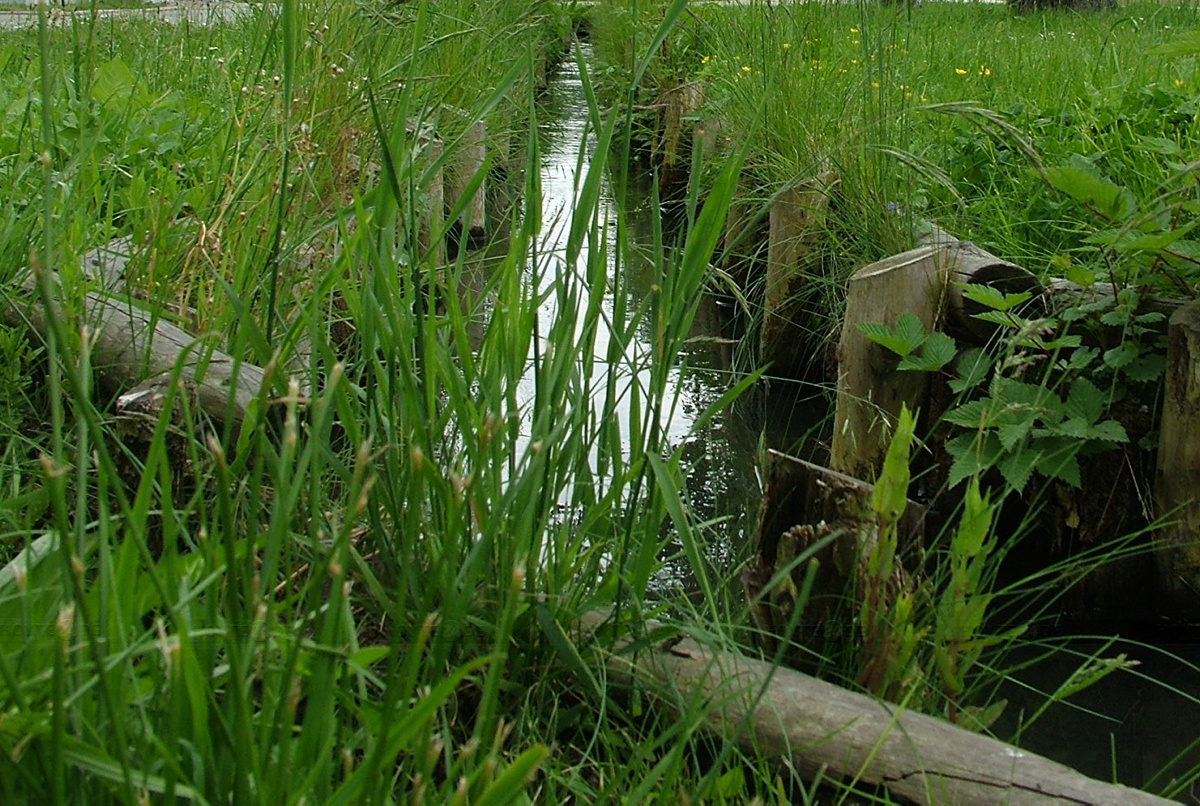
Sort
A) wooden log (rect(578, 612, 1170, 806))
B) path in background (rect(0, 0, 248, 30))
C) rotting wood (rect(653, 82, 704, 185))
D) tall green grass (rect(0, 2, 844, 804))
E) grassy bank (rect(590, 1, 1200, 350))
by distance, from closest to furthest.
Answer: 1. tall green grass (rect(0, 2, 844, 804))
2. wooden log (rect(578, 612, 1170, 806))
3. grassy bank (rect(590, 1, 1200, 350))
4. path in background (rect(0, 0, 248, 30))
5. rotting wood (rect(653, 82, 704, 185))

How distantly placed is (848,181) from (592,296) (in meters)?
1.97

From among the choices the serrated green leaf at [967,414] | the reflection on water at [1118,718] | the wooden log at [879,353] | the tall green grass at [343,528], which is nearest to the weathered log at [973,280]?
the wooden log at [879,353]

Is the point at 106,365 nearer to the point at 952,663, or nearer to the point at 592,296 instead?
the point at 592,296

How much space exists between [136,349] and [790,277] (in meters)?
2.23

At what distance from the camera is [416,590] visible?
4.77 feet

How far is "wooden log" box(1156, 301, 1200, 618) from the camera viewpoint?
2.35 metres

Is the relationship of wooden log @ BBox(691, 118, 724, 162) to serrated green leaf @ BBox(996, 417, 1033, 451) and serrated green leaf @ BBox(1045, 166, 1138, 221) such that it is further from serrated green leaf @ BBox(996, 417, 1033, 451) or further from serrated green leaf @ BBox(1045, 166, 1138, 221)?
serrated green leaf @ BBox(996, 417, 1033, 451)

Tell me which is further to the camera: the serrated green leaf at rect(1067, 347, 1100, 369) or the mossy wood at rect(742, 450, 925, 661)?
the serrated green leaf at rect(1067, 347, 1100, 369)

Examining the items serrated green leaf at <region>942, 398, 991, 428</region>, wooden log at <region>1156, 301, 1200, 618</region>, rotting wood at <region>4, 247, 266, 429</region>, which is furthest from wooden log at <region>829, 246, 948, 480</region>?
rotting wood at <region>4, 247, 266, 429</region>

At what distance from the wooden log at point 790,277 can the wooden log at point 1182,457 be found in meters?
1.35

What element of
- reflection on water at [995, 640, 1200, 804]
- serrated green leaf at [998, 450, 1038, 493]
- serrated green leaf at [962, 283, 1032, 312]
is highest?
serrated green leaf at [962, 283, 1032, 312]

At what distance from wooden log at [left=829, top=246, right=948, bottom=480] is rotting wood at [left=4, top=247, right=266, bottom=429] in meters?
1.41

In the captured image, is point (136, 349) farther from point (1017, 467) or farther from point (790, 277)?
point (790, 277)

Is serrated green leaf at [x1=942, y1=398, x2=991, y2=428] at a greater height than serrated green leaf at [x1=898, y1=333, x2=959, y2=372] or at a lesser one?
lesser
